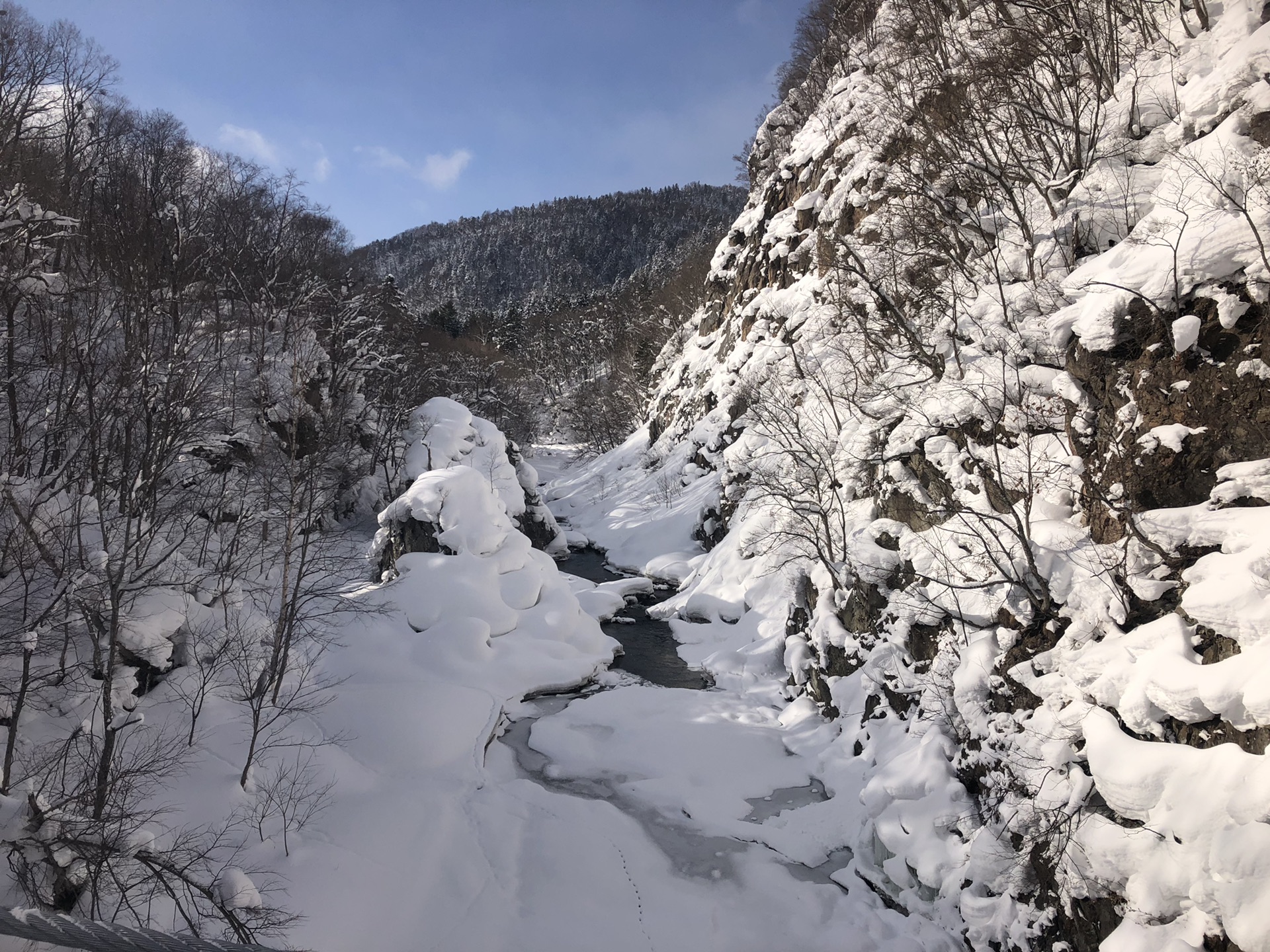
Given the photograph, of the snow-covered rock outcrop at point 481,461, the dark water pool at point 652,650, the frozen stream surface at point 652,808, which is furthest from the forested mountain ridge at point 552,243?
the frozen stream surface at point 652,808

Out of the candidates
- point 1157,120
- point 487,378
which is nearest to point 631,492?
point 487,378

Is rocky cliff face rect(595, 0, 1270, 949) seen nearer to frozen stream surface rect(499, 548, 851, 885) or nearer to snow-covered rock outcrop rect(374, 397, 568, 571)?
frozen stream surface rect(499, 548, 851, 885)

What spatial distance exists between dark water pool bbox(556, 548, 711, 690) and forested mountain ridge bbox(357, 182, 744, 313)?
265ft

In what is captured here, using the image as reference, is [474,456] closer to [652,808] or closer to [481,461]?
[481,461]

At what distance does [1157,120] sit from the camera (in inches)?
378

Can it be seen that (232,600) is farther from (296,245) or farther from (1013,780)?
(296,245)

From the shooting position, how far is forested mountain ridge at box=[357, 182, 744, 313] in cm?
10575

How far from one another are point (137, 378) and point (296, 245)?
19707mm

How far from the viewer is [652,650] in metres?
18.4

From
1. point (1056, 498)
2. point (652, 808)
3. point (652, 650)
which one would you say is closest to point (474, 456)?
point (652, 650)

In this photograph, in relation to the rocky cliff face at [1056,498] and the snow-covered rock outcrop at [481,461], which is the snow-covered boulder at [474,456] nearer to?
the snow-covered rock outcrop at [481,461]

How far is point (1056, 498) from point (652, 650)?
1221 cm

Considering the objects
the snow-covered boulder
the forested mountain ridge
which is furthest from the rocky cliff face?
the forested mountain ridge

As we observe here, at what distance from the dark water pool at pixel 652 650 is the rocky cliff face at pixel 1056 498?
2897mm
